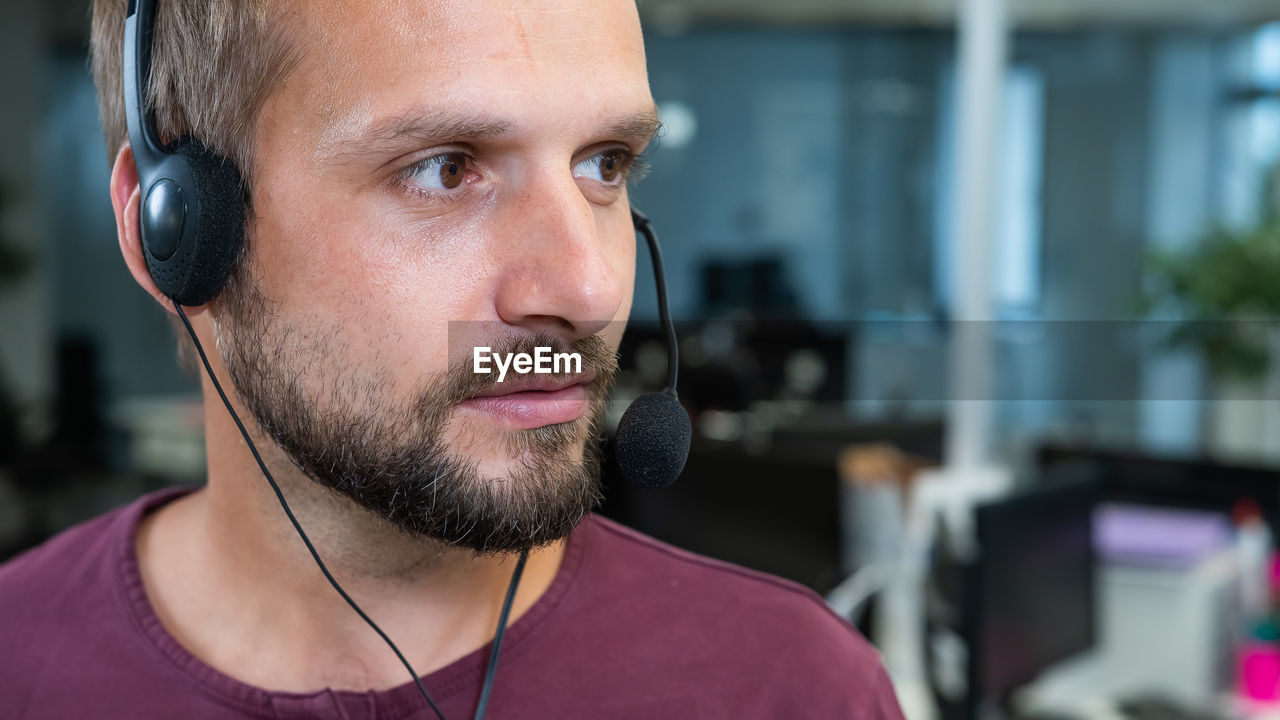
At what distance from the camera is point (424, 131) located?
67 cm

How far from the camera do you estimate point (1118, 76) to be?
4.51m

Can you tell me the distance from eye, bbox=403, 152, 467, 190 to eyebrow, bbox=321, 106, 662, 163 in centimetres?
2


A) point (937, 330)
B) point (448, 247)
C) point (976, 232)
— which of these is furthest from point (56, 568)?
point (937, 330)

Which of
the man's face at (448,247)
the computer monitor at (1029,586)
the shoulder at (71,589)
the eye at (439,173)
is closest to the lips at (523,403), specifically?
the man's face at (448,247)

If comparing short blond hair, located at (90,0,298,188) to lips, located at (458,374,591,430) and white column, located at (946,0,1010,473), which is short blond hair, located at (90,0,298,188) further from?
white column, located at (946,0,1010,473)

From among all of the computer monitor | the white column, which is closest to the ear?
the computer monitor

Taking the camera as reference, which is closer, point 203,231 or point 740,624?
point 203,231

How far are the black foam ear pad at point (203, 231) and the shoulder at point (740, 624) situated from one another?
0.35 metres

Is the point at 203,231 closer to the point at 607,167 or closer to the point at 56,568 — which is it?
the point at 607,167

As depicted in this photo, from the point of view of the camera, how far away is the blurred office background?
218cm

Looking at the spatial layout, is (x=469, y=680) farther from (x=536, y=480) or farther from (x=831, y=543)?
(x=831, y=543)

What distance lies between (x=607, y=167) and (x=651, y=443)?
192 millimetres

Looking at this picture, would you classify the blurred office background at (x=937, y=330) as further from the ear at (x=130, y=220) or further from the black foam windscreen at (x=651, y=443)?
the black foam windscreen at (x=651, y=443)

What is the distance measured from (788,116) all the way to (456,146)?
4.28m
